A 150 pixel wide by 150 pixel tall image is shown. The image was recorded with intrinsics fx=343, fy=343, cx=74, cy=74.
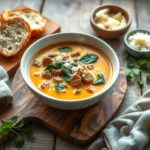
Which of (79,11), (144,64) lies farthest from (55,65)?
(79,11)

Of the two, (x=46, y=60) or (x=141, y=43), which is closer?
(x=46, y=60)

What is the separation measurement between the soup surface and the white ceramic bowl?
29 mm

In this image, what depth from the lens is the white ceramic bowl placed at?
1.71 m

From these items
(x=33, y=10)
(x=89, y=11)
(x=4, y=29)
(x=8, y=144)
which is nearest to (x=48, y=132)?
(x=8, y=144)

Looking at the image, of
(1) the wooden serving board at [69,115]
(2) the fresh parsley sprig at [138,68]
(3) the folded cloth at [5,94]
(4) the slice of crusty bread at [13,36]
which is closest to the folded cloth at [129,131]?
(1) the wooden serving board at [69,115]

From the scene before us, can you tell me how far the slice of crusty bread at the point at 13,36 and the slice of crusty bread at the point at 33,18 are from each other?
0.07 m

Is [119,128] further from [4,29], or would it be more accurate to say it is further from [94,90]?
[4,29]

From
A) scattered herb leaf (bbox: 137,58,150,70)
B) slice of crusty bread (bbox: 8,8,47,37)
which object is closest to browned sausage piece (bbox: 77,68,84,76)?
scattered herb leaf (bbox: 137,58,150,70)

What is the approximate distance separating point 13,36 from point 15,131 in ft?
2.34

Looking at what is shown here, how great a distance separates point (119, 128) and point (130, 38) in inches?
30.3

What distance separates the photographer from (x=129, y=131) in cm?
167

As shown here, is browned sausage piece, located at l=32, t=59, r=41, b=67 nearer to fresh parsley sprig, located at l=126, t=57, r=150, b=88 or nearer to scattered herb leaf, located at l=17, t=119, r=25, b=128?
scattered herb leaf, located at l=17, t=119, r=25, b=128

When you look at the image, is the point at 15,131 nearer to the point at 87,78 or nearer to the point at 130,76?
the point at 87,78

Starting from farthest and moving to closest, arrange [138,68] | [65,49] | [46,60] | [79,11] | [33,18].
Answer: [79,11]
[33,18]
[138,68]
[65,49]
[46,60]
